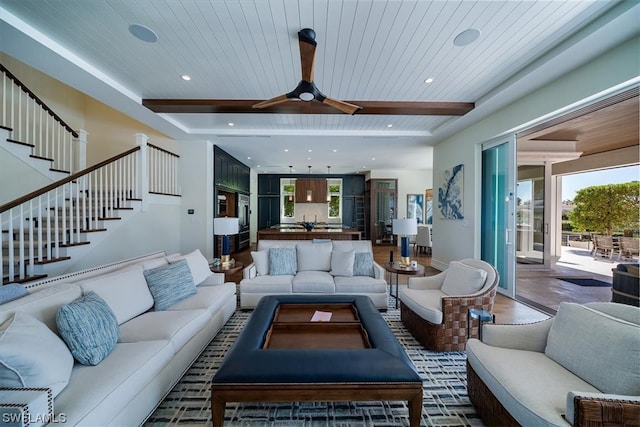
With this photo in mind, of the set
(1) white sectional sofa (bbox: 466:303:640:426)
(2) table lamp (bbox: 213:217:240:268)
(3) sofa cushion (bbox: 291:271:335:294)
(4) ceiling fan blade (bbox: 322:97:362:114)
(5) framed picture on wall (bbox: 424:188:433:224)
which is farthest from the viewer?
(5) framed picture on wall (bbox: 424:188:433:224)

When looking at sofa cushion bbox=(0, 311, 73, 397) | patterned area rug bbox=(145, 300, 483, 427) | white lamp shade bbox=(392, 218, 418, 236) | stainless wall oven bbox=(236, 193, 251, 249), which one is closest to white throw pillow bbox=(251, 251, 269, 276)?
patterned area rug bbox=(145, 300, 483, 427)

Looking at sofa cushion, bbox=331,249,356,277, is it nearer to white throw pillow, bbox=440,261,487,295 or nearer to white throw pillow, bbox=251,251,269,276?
white throw pillow, bbox=251,251,269,276

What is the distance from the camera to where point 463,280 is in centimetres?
241

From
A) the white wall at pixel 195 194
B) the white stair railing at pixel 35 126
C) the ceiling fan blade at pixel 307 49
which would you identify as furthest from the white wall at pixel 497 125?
the white stair railing at pixel 35 126

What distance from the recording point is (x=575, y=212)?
679cm

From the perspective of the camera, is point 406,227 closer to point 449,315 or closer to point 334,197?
point 449,315

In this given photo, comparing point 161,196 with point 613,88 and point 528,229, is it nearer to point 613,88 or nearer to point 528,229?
point 613,88

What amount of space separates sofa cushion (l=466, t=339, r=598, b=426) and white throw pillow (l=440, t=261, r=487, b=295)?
797 mm

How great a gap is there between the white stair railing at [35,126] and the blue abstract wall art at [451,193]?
745cm

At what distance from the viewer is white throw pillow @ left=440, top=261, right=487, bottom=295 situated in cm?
232

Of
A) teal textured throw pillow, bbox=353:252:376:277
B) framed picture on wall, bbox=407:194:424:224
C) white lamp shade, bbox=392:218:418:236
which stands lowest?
teal textured throw pillow, bbox=353:252:376:277

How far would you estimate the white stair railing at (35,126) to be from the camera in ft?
11.3

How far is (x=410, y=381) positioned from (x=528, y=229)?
6473 millimetres

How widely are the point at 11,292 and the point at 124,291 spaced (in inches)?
24.5
